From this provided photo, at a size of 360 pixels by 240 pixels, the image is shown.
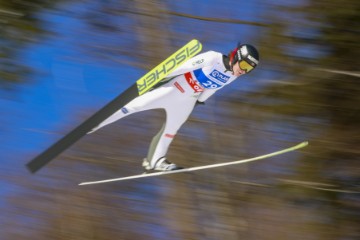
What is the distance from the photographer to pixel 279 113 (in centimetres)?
905

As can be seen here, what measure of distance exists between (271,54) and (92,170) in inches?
122

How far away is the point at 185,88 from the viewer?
461 cm

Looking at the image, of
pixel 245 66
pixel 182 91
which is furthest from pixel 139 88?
pixel 245 66

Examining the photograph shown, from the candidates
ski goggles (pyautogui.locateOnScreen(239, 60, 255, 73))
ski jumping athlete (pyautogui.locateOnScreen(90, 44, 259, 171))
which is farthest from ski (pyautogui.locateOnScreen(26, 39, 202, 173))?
ski goggles (pyautogui.locateOnScreen(239, 60, 255, 73))

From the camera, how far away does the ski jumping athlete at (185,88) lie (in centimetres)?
439

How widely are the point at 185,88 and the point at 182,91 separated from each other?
2 cm

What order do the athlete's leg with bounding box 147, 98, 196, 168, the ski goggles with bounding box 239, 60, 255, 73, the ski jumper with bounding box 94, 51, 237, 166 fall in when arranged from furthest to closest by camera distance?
Result: the athlete's leg with bounding box 147, 98, 196, 168 < the ski jumper with bounding box 94, 51, 237, 166 < the ski goggles with bounding box 239, 60, 255, 73

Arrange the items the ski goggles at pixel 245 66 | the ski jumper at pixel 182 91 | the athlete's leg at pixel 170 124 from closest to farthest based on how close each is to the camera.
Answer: the ski goggles at pixel 245 66
the ski jumper at pixel 182 91
the athlete's leg at pixel 170 124

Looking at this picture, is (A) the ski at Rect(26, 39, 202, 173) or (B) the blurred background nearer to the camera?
(A) the ski at Rect(26, 39, 202, 173)

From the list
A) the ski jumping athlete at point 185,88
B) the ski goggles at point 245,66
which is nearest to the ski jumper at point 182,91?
the ski jumping athlete at point 185,88

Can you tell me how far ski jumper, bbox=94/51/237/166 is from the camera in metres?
4.48

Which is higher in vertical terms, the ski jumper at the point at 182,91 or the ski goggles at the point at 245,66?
the ski goggles at the point at 245,66

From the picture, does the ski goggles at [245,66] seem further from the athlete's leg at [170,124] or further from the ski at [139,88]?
the athlete's leg at [170,124]

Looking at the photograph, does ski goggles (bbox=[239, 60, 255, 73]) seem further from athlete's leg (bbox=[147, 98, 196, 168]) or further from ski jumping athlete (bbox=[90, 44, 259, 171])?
athlete's leg (bbox=[147, 98, 196, 168])
